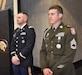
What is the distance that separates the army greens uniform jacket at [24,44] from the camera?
269 cm

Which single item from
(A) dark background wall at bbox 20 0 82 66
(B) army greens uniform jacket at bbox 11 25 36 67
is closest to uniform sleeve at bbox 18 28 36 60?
(B) army greens uniform jacket at bbox 11 25 36 67

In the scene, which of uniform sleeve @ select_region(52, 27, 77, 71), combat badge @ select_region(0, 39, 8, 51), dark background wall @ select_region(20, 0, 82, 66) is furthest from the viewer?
dark background wall @ select_region(20, 0, 82, 66)

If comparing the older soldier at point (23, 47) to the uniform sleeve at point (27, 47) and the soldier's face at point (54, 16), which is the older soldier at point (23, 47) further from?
the soldier's face at point (54, 16)

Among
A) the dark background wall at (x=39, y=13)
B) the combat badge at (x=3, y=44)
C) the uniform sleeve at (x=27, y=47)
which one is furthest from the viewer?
the dark background wall at (x=39, y=13)

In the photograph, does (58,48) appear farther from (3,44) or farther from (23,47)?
(3,44)

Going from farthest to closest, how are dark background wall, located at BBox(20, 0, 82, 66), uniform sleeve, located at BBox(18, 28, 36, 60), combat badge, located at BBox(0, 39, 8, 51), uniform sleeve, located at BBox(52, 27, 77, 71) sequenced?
dark background wall, located at BBox(20, 0, 82, 66)
combat badge, located at BBox(0, 39, 8, 51)
uniform sleeve, located at BBox(18, 28, 36, 60)
uniform sleeve, located at BBox(52, 27, 77, 71)

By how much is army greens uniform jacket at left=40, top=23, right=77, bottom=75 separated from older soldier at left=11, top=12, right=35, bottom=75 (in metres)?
0.49

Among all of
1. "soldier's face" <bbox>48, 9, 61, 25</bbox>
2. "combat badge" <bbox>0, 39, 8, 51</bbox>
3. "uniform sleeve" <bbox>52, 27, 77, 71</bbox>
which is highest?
"soldier's face" <bbox>48, 9, 61, 25</bbox>

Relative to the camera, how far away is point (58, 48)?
2145mm

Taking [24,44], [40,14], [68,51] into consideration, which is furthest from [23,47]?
[40,14]

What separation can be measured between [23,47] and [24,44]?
4cm

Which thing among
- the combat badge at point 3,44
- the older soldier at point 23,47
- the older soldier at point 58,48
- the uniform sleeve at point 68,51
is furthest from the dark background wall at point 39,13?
the uniform sleeve at point 68,51

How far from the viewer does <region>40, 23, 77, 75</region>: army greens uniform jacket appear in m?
2.09

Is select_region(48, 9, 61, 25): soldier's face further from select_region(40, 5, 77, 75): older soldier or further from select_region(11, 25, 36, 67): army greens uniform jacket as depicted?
select_region(11, 25, 36, 67): army greens uniform jacket
